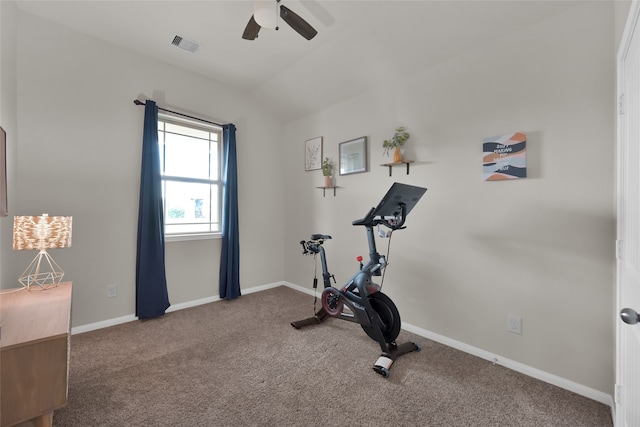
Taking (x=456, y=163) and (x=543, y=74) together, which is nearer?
(x=543, y=74)

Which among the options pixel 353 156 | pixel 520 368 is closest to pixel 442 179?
pixel 353 156

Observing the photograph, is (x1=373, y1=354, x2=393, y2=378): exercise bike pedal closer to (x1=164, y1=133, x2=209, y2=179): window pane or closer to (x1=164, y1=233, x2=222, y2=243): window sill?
(x1=164, y1=233, x2=222, y2=243): window sill

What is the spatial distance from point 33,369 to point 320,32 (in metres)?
3.09

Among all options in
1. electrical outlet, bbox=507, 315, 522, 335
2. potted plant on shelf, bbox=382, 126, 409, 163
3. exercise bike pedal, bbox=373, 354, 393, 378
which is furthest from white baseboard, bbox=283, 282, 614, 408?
potted plant on shelf, bbox=382, 126, 409, 163

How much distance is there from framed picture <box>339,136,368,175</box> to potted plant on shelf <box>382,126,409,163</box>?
1.10 ft

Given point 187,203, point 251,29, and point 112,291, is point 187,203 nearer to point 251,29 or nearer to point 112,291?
point 112,291

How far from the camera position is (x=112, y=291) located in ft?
9.30

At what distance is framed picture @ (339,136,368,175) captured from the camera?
3170 mm

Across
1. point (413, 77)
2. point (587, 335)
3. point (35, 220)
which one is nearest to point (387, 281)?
point (587, 335)

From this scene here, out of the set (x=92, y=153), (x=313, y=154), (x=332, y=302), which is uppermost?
(x=313, y=154)

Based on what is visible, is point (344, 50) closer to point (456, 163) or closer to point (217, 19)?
point (217, 19)

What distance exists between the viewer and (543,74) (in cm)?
198

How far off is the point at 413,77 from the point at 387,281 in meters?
2.17

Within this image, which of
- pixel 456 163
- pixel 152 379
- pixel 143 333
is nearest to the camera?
pixel 152 379
